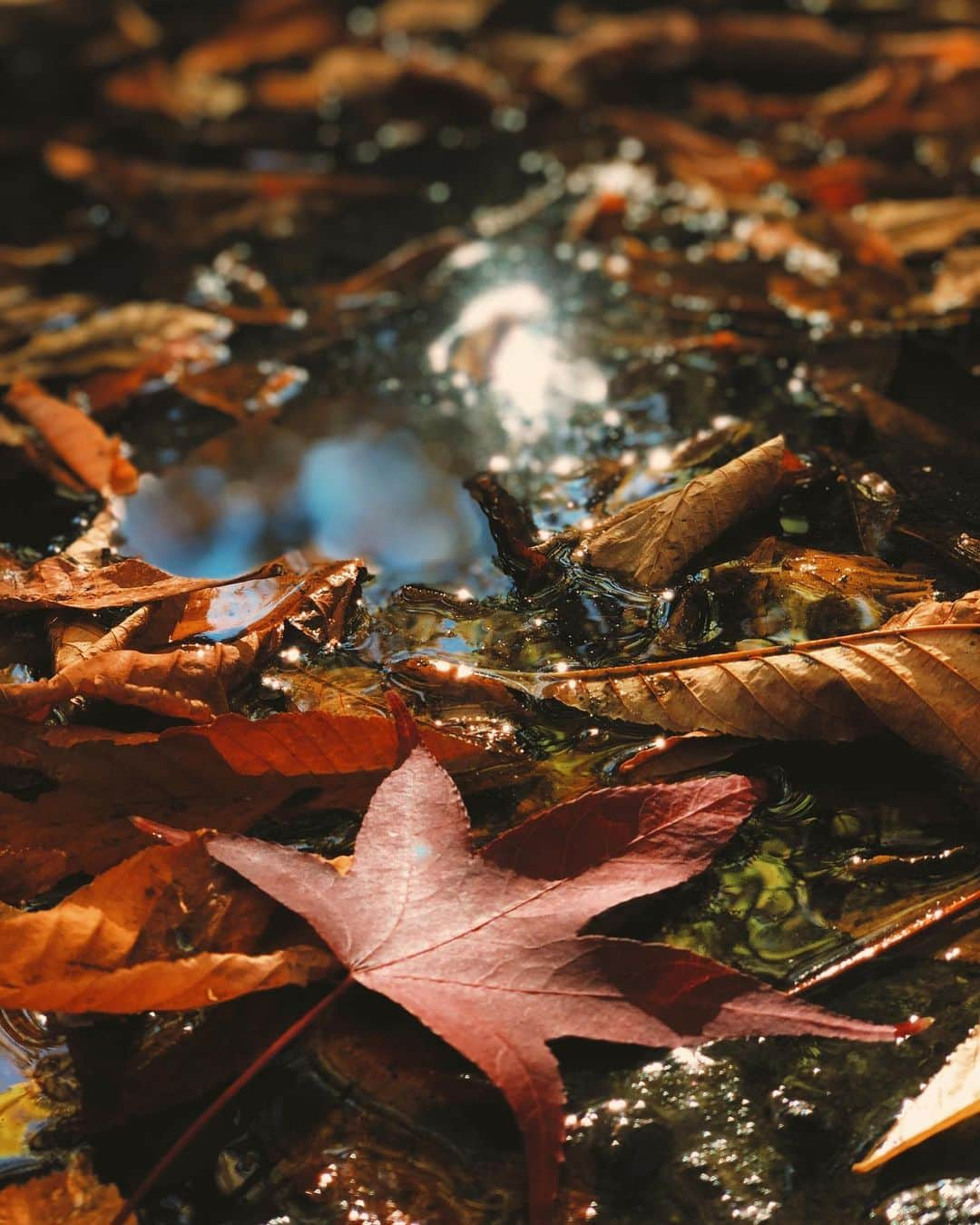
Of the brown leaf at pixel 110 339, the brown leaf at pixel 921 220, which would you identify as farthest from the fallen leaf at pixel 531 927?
the brown leaf at pixel 921 220

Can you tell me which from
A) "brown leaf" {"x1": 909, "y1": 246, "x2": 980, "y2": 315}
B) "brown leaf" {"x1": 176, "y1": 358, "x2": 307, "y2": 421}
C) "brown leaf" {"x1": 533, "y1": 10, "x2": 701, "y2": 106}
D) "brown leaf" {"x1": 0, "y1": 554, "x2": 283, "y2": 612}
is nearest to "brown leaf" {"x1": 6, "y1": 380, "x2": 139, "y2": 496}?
"brown leaf" {"x1": 176, "y1": 358, "x2": 307, "y2": 421}

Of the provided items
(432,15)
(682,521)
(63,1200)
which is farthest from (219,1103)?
(432,15)

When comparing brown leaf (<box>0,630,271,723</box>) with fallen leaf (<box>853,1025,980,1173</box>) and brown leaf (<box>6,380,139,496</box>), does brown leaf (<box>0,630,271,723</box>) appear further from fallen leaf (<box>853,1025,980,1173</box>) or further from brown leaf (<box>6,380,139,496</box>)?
fallen leaf (<box>853,1025,980,1173</box>)

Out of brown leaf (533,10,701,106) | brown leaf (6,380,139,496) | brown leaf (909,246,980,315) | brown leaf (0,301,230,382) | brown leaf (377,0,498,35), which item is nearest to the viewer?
brown leaf (6,380,139,496)

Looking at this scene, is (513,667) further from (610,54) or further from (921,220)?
(610,54)

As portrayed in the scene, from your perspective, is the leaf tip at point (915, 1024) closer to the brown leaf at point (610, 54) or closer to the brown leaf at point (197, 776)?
the brown leaf at point (197, 776)

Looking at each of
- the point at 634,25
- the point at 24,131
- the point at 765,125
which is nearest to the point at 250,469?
the point at 765,125

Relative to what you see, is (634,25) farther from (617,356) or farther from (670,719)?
(670,719)
